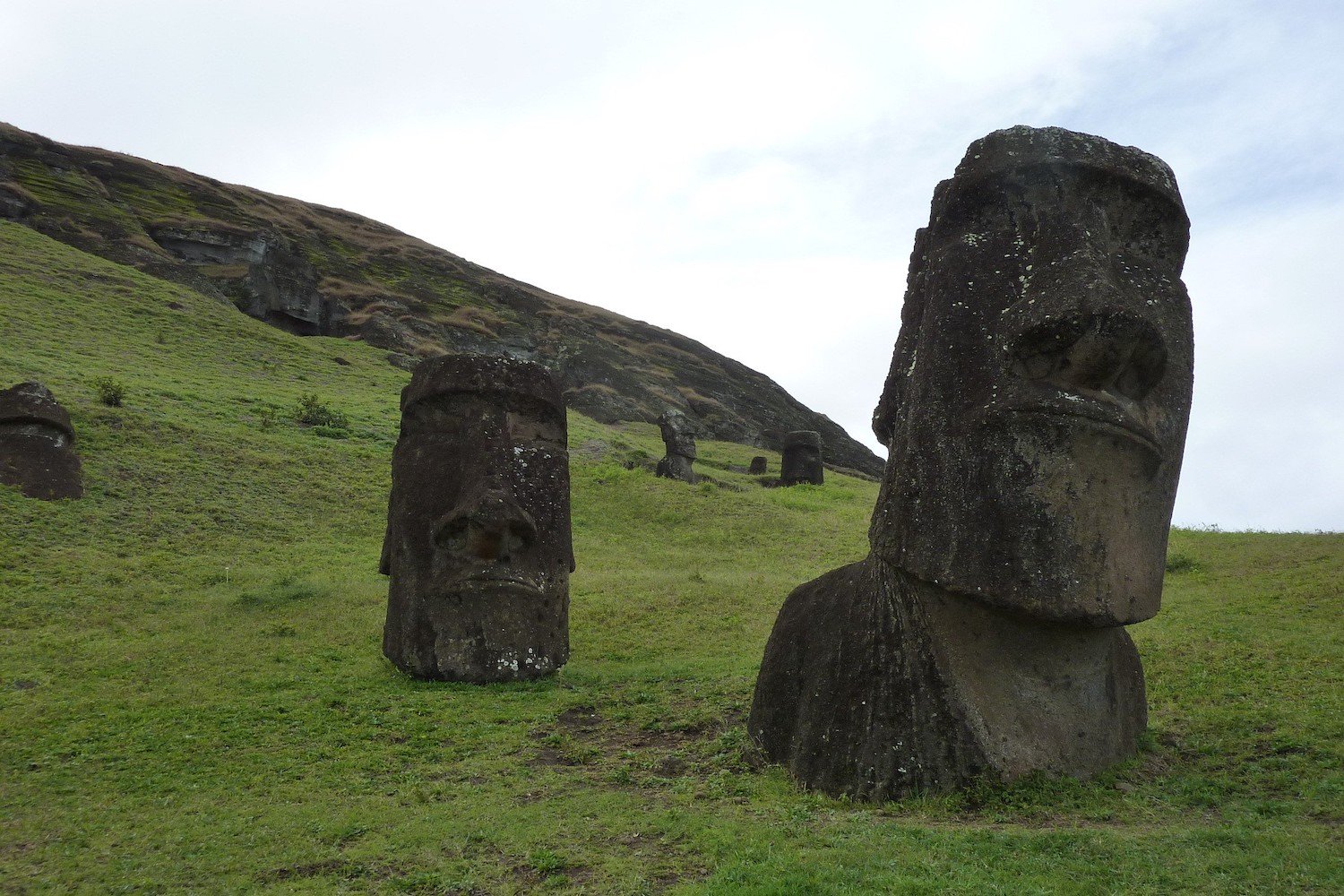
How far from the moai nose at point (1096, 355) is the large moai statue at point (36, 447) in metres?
18.0

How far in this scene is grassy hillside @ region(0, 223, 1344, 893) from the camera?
18.3 feet

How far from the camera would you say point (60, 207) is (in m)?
53.1

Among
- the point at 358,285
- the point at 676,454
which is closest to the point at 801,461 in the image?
the point at 676,454

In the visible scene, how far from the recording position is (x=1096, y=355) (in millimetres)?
6379

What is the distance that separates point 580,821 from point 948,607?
255 centimetres

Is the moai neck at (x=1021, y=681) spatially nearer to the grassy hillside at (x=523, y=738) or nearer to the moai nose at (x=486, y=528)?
the grassy hillside at (x=523, y=738)

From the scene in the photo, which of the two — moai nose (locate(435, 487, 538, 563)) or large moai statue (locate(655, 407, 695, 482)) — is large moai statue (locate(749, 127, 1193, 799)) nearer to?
moai nose (locate(435, 487, 538, 563))

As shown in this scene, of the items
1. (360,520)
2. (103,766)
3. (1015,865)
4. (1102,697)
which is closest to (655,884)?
(1015,865)

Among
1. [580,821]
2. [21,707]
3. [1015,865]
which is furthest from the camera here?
[21,707]

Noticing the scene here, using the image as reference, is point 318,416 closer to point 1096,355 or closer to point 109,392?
point 109,392

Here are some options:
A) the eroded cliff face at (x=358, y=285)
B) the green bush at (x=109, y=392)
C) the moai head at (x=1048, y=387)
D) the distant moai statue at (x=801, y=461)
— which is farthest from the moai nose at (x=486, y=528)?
the eroded cliff face at (x=358, y=285)

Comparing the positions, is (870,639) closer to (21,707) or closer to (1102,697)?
(1102,697)

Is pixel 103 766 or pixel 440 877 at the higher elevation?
pixel 440 877

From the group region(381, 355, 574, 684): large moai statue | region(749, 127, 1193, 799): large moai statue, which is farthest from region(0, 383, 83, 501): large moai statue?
region(749, 127, 1193, 799): large moai statue
